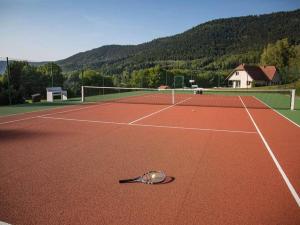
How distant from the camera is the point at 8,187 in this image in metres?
5.25

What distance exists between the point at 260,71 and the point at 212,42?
3069 inches

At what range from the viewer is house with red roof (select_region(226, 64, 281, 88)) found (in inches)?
2699

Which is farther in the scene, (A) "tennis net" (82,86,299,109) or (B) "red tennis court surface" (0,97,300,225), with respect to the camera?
(A) "tennis net" (82,86,299,109)

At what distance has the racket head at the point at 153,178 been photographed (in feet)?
18.2

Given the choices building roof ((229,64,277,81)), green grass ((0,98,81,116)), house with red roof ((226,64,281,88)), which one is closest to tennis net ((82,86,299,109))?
green grass ((0,98,81,116))

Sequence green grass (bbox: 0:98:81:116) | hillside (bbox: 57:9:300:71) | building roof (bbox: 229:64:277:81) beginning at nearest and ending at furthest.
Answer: green grass (bbox: 0:98:81:116) → building roof (bbox: 229:64:277:81) → hillside (bbox: 57:9:300:71)

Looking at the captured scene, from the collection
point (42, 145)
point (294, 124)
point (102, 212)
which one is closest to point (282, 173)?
point (102, 212)

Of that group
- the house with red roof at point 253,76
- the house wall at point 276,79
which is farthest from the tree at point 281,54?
the house with red roof at point 253,76

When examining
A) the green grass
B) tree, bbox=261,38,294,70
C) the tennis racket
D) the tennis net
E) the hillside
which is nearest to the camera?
the tennis racket

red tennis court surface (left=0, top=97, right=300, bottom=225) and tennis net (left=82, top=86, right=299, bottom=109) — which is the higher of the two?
tennis net (left=82, top=86, right=299, bottom=109)

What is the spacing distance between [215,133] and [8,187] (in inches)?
284

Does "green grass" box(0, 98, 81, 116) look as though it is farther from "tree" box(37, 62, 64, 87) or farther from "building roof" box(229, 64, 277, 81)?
"building roof" box(229, 64, 277, 81)

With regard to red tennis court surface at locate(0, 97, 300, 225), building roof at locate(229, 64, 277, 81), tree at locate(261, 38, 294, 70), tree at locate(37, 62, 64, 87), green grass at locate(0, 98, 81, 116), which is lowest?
red tennis court surface at locate(0, 97, 300, 225)

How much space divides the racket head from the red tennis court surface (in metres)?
0.15
